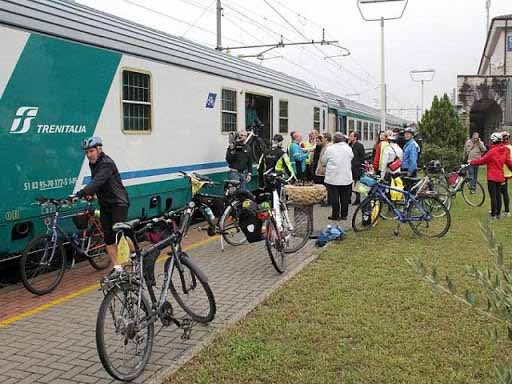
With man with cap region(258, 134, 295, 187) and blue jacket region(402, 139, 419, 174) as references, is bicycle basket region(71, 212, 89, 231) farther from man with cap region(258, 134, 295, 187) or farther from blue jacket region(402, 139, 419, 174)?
blue jacket region(402, 139, 419, 174)

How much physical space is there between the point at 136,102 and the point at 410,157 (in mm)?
6518

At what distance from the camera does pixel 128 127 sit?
27.6ft

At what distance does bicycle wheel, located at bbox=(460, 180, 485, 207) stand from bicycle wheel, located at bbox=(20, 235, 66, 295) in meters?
10.2

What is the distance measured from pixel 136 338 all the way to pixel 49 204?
3.07 metres

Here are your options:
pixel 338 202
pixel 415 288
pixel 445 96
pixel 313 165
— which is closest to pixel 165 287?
→ pixel 415 288

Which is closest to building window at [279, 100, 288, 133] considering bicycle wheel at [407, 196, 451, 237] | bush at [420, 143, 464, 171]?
bicycle wheel at [407, 196, 451, 237]

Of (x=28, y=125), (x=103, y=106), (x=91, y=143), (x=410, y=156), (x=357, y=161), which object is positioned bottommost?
(x=357, y=161)

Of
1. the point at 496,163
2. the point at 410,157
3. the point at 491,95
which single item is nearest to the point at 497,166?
the point at 496,163

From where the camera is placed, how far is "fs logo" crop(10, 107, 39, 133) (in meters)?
6.29

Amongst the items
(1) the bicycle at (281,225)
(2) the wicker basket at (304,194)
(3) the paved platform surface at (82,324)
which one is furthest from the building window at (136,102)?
(2) the wicker basket at (304,194)

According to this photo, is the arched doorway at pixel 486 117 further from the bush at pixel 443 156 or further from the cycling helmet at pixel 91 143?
the cycling helmet at pixel 91 143

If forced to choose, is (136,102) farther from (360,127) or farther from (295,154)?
(360,127)

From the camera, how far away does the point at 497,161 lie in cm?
1106

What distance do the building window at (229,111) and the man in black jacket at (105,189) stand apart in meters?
5.41
